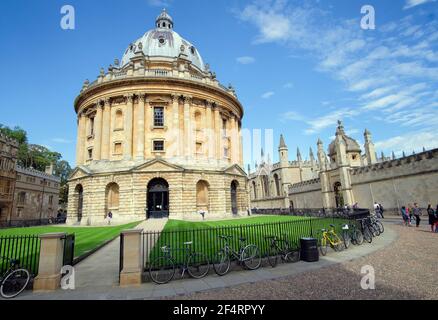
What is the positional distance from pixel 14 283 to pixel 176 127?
24.3 m

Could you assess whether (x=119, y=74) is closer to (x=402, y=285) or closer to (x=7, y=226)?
(x=7, y=226)

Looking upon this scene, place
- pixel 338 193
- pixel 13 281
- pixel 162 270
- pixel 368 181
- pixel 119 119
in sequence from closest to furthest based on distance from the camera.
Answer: pixel 13 281 < pixel 162 270 < pixel 119 119 < pixel 368 181 < pixel 338 193

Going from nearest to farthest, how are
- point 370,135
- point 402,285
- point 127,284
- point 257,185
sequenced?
point 402,285, point 127,284, point 370,135, point 257,185

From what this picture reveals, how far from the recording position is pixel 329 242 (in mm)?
11250

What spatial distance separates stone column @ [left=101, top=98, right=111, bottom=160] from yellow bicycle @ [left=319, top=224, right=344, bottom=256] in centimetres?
2624

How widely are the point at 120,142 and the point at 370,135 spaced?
3493cm

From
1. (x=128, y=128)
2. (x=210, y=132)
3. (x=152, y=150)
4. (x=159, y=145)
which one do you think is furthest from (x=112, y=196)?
(x=210, y=132)

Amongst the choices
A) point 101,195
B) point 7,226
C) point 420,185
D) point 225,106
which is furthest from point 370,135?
point 7,226

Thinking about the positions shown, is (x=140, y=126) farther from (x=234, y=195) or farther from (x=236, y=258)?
(x=236, y=258)

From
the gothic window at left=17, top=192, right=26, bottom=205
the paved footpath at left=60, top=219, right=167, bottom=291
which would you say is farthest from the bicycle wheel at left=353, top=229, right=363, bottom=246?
the gothic window at left=17, top=192, right=26, bottom=205

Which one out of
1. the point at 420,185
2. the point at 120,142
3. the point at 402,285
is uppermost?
the point at 120,142
